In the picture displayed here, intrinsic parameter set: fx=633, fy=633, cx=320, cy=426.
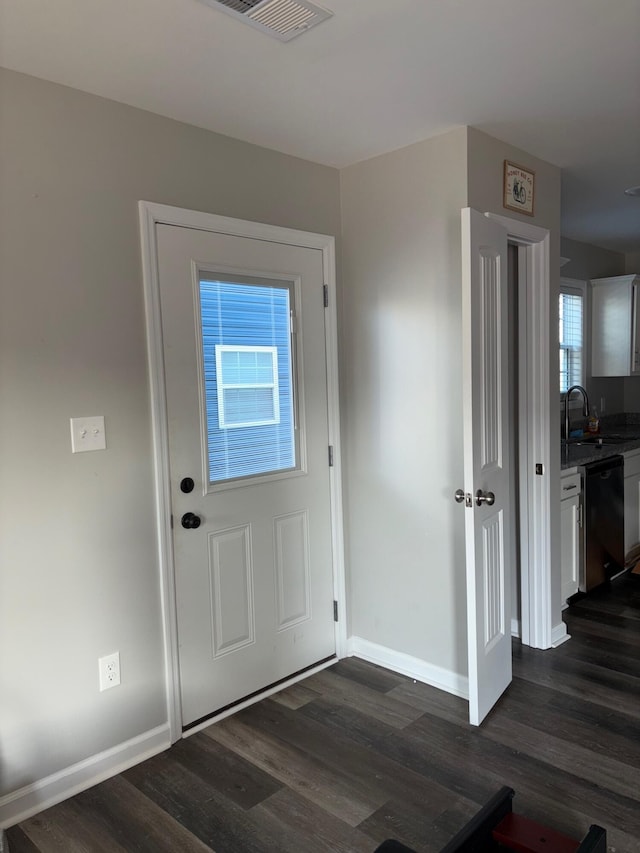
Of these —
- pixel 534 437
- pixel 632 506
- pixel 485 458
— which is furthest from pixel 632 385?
pixel 485 458

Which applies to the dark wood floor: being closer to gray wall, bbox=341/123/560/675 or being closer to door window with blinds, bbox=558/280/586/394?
gray wall, bbox=341/123/560/675

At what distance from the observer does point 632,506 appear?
4621mm

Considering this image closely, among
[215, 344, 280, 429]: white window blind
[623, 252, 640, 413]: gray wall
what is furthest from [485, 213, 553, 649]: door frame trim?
[623, 252, 640, 413]: gray wall

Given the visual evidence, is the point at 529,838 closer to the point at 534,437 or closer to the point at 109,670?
the point at 109,670

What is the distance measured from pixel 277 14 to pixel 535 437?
91.2 inches

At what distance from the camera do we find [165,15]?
1784mm

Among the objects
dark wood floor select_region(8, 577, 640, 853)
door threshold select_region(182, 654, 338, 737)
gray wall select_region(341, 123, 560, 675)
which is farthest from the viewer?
gray wall select_region(341, 123, 560, 675)

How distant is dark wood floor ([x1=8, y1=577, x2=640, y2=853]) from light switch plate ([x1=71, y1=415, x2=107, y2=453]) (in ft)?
4.13

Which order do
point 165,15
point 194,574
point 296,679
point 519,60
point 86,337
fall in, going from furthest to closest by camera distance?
1. point 296,679
2. point 194,574
3. point 86,337
4. point 519,60
5. point 165,15

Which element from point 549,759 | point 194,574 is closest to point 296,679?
point 194,574

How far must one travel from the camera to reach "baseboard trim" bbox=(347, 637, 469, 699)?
2928 millimetres

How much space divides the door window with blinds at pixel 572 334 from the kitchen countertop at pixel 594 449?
0.54m

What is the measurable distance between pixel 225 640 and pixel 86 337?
143 centimetres

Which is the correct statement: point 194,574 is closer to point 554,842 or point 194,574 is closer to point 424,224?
point 554,842
